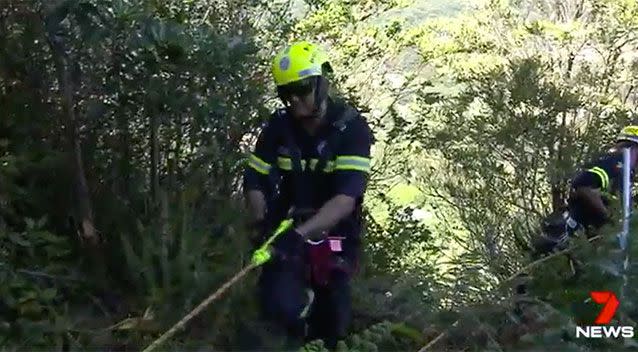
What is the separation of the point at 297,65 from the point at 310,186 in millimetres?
537

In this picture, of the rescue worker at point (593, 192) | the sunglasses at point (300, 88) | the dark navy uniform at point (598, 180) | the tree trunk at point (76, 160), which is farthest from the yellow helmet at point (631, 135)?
the tree trunk at point (76, 160)

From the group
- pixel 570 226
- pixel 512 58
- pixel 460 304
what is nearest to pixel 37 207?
pixel 460 304

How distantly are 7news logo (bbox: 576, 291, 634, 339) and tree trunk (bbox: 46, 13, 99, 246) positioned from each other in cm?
344

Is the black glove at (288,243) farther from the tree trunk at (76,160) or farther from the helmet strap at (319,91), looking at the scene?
the tree trunk at (76,160)

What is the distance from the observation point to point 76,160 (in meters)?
6.43

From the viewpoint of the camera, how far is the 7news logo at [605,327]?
3742 mm

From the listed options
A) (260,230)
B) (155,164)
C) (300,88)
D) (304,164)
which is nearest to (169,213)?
(155,164)

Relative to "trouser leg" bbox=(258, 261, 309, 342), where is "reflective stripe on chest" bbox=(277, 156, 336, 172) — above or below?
above

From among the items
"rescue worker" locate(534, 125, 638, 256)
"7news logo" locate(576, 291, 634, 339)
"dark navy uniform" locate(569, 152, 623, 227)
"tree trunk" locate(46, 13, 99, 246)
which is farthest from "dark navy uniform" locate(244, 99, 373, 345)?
"dark navy uniform" locate(569, 152, 623, 227)

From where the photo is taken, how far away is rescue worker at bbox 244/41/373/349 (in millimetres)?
4496

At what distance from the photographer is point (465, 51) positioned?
1591 centimetres

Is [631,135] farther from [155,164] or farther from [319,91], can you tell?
[155,164]

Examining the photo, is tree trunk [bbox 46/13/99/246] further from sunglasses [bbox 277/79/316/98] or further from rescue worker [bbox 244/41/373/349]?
sunglasses [bbox 277/79/316/98]

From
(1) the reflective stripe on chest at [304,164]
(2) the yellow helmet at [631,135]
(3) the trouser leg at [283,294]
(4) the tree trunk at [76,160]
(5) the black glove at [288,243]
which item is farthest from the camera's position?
(2) the yellow helmet at [631,135]
